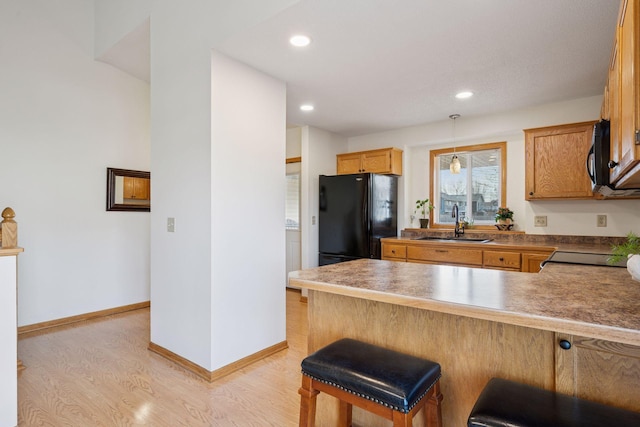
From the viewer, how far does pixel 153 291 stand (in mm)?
2963

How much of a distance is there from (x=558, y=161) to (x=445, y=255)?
1.40 metres

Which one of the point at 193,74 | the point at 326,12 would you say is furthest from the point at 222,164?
the point at 326,12

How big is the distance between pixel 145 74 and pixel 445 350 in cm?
434

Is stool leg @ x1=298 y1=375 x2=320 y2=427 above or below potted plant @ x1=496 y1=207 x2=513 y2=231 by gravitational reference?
below

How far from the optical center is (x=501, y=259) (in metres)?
3.37

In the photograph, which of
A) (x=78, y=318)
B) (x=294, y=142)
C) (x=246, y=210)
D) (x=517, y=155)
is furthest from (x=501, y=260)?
(x=78, y=318)

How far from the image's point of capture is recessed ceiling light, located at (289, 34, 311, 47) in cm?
227

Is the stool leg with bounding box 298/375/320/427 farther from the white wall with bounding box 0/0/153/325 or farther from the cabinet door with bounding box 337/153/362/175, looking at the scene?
the cabinet door with bounding box 337/153/362/175

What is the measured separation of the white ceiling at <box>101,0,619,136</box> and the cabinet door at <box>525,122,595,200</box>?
1.20 feet

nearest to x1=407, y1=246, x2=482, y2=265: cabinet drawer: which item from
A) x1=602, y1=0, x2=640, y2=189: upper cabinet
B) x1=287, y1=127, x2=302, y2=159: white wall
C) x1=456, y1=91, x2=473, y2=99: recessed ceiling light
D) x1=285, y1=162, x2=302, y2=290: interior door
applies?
x1=456, y1=91, x2=473, y2=99: recessed ceiling light

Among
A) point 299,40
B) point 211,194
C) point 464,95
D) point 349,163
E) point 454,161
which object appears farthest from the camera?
point 349,163

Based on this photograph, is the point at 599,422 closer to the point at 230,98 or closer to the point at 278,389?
the point at 278,389

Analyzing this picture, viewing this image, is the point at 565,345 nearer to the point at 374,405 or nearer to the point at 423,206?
the point at 374,405

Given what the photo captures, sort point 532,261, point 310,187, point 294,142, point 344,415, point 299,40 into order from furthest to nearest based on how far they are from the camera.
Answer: point 294,142 < point 310,187 < point 532,261 < point 299,40 < point 344,415
